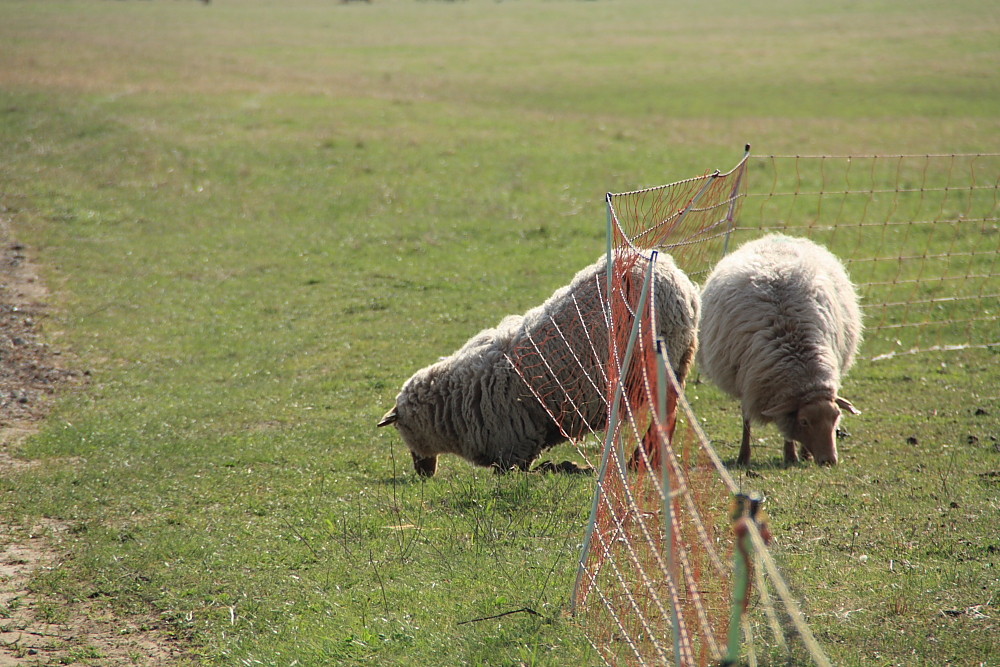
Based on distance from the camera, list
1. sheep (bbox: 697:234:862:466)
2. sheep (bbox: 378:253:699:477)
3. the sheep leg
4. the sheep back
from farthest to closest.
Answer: the sheep leg
sheep (bbox: 378:253:699:477)
the sheep back
sheep (bbox: 697:234:862:466)

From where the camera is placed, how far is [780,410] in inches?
285

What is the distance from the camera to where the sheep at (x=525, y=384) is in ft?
24.2

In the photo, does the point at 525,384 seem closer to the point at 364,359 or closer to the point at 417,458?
the point at 417,458

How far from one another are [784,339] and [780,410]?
602mm

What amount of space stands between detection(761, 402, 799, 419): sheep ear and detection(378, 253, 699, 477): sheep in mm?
792

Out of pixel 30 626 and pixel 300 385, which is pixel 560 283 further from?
pixel 30 626

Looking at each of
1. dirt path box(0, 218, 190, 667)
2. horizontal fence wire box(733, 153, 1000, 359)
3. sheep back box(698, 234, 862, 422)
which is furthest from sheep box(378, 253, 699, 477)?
horizontal fence wire box(733, 153, 1000, 359)

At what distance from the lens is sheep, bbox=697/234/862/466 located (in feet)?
23.4

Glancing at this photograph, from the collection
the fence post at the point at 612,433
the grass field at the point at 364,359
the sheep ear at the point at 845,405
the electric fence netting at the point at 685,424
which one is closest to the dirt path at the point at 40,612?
the grass field at the point at 364,359

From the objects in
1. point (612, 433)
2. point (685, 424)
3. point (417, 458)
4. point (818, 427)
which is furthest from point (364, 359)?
point (612, 433)

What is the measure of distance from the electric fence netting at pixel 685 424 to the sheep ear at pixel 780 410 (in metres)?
0.62

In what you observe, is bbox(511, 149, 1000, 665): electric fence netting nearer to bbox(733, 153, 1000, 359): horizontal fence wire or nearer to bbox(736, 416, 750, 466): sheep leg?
bbox(733, 153, 1000, 359): horizontal fence wire

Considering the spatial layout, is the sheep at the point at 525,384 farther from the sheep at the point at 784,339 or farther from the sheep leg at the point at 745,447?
the sheep leg at the point at 745,447

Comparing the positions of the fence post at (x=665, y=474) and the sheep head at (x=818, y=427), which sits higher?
the fence post at (x=665, y=474)
